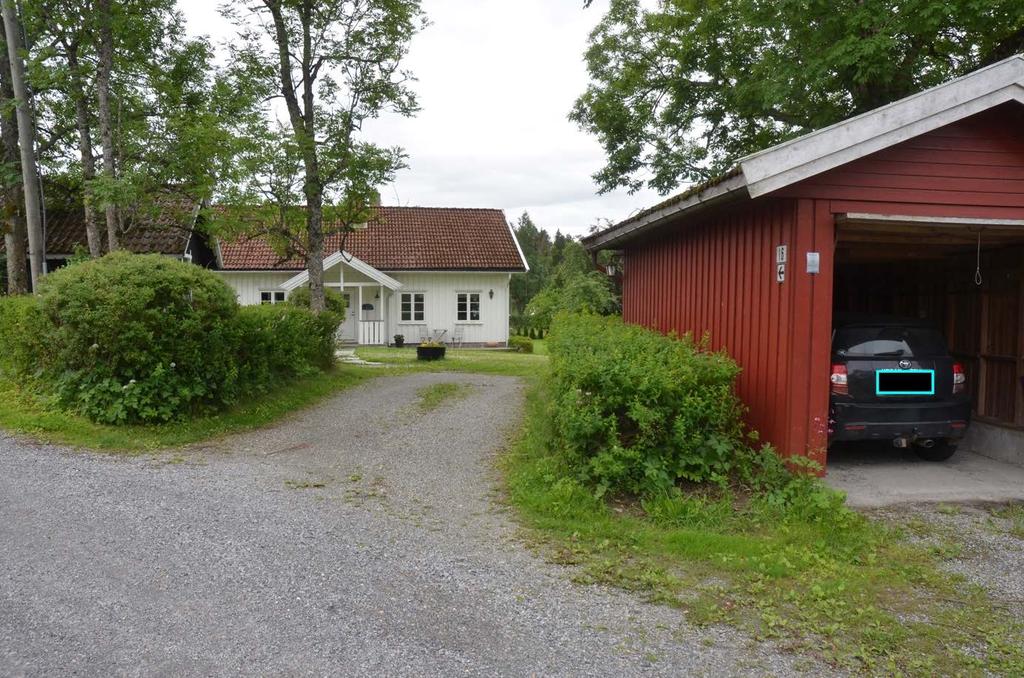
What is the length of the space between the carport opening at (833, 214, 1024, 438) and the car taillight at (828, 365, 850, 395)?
1.43 m

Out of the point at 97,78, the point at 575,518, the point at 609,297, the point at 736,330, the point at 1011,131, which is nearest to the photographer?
the point at 575,518

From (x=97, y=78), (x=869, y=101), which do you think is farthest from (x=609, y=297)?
(x=97, y=78)

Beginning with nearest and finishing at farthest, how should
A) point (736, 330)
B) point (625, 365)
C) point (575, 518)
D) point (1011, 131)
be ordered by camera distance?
point (575, 518) < point (625, 365) < point (1011, 131) < point (736, 330)

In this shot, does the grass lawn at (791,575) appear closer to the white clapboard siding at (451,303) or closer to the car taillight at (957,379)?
the car taillight at (957,379)

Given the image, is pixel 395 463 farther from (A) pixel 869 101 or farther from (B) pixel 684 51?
(B) pixel 684 51

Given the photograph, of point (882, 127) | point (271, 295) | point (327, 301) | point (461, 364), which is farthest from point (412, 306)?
point (882, 127)

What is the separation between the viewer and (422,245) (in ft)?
93.0

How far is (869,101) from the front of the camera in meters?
15.1

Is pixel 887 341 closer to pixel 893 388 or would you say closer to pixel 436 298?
pixel 893 388

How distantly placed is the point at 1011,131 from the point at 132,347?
10.4m

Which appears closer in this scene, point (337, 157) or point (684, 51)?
point (337, 157)

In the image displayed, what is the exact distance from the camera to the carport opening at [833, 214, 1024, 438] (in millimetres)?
7465

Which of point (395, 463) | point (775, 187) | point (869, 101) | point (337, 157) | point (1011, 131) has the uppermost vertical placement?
point (869, 101)

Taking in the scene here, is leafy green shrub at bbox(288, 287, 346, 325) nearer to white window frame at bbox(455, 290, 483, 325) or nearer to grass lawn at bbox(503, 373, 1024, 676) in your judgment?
white window frame at bbox(455, 290, 483, 325)
